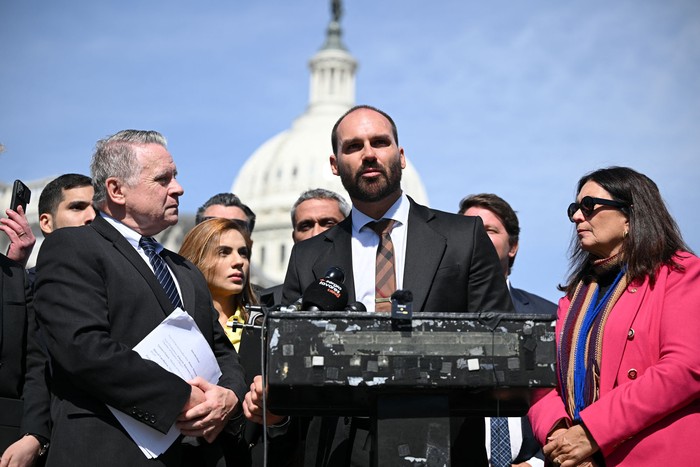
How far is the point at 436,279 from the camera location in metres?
5.45

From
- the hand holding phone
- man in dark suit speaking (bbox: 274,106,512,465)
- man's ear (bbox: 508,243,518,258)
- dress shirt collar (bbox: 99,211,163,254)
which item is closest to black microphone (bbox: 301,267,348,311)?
man in dark suit speaking (bbox: 274,106,512,465)

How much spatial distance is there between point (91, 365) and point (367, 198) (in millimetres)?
1605

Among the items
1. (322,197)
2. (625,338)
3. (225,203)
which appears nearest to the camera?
(625,338)

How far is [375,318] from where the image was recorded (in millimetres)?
4195

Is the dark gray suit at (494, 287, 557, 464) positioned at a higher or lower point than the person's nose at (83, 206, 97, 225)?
lower

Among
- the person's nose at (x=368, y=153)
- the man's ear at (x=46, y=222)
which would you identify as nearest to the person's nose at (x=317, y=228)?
the man's ear at (x=46, y=222)

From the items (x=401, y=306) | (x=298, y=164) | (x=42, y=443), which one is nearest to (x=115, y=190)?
(x=42, y=443)

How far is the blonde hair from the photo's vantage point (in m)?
7.59

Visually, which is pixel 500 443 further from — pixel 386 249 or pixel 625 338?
pixel 386 249

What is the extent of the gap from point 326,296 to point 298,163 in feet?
369

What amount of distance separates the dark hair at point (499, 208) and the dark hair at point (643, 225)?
2.37 m

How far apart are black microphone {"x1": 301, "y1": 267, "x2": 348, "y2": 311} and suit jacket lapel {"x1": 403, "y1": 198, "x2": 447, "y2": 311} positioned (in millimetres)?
734

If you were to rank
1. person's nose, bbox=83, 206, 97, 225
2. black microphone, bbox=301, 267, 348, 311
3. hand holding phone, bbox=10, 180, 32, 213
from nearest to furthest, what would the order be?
black microphone, bbox=301, 267, 348, 311 < hand holding phone, bbox=10, 180, 32, 213 < person's nose, bbox=83, 206, 97, 225

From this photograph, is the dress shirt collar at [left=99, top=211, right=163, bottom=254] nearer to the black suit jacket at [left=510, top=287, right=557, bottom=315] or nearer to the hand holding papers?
the hand holding papers
